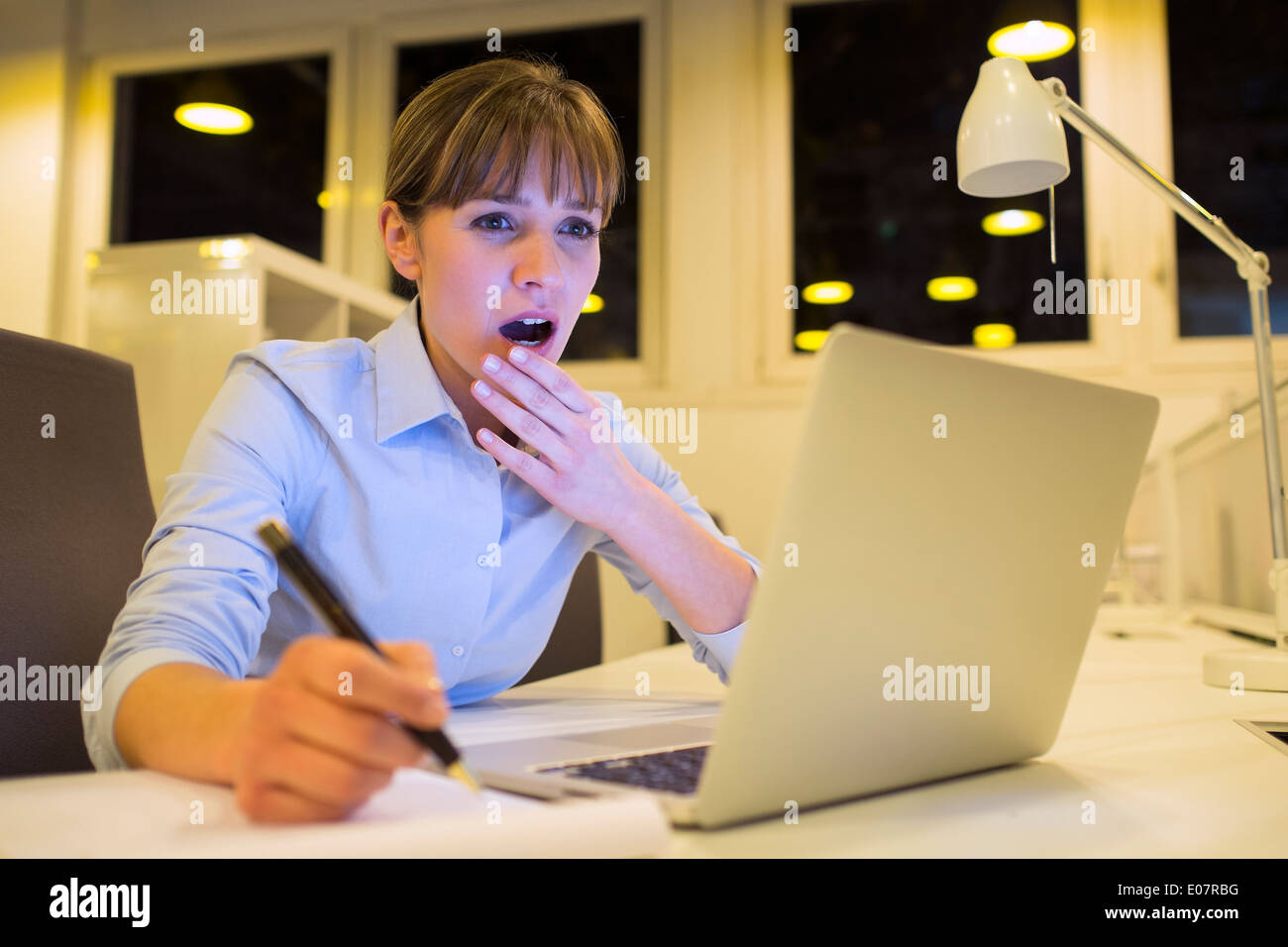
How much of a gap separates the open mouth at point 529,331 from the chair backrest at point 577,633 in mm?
666

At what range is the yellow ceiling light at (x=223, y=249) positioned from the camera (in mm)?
1938

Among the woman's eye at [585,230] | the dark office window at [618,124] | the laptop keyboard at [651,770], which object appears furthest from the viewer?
the dark office window at [618,124]

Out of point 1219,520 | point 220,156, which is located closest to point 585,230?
point 1219,520

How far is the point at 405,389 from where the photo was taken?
96 centimetres

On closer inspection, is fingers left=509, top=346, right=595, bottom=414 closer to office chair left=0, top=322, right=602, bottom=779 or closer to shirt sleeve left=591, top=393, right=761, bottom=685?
shirt sleeve left=591, top=393, right=761, bottom=685

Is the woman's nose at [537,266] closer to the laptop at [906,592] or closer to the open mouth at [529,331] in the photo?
the open mouth at [529,331]

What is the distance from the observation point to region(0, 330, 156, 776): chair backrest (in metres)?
0.89

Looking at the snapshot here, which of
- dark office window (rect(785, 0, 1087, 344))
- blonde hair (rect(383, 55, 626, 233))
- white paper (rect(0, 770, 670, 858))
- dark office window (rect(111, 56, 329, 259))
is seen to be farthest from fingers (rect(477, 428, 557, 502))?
dark office window (rect(111, 56, 329, 259))

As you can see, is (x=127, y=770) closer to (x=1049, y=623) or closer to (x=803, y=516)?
(x=803, y=516)

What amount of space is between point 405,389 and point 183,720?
46cm

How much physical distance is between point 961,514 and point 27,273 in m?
3.91

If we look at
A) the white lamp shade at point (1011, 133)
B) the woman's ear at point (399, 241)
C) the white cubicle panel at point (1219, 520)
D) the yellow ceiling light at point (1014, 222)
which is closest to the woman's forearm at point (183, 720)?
the woman's ear at point (399, 241)

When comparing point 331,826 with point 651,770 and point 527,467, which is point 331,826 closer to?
point 651,770

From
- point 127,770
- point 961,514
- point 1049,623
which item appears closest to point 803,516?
point 961,514
